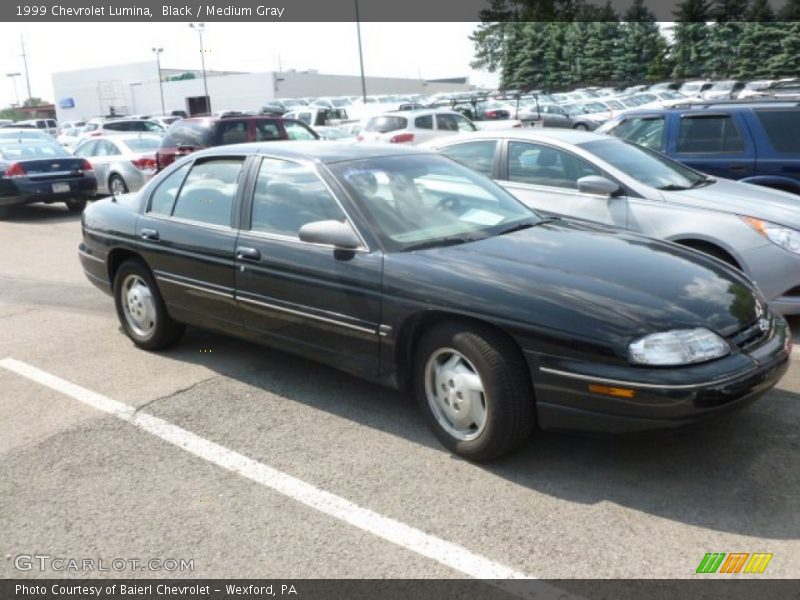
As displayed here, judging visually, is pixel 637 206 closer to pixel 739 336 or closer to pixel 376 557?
pixel 739 336

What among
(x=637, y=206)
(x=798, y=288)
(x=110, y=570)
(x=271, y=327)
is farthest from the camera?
(x=637, y=206)

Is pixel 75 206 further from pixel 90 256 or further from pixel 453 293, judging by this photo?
pixel 453 293

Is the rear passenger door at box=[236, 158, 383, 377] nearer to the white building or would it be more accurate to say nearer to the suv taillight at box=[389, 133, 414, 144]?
A: the suv taillight at box=[389, 133, 414, 144]

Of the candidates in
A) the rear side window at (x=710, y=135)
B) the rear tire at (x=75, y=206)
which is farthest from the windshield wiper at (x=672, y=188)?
the rear tire at (x=75, y=206)

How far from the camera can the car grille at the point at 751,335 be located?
343 cm

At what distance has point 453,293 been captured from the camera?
3.63 meters

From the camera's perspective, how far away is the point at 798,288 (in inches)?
215

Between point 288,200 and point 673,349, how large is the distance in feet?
7.83

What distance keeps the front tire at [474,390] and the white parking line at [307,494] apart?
24.5 inches

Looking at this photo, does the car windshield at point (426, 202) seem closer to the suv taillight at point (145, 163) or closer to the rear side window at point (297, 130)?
the rear side window at point (297, 130)

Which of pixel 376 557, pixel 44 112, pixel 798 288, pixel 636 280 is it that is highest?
pixel 44 112

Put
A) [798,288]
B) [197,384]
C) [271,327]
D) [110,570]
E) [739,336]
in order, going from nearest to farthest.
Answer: [110,570]
[739,336]
[271,327]
[197,384]
[798,288]

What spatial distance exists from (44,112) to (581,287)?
3944 inches

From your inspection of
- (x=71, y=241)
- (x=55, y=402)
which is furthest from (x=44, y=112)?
(x=55, y=402)
